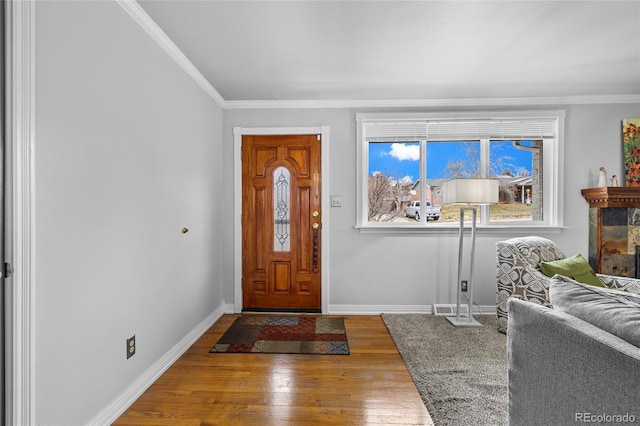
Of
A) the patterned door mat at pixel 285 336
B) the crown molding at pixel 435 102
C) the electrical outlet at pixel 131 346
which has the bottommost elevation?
the patterned door mat at pixel 285 336

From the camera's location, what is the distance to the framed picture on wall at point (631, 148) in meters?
3.57

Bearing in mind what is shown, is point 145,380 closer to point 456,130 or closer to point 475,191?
point 475,191

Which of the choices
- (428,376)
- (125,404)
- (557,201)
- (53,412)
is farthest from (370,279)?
(53,412)

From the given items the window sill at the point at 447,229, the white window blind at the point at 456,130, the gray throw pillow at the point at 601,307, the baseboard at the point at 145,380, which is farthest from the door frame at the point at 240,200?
the gray throw pillow at the point at 601,307

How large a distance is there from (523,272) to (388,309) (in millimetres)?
1399

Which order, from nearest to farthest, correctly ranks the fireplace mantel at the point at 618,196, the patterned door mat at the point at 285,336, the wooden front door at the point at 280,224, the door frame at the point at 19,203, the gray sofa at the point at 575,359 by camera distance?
the gray sofa at the point at 575,359 < the door frame at the point at 19,203 < the patterned door mat at the point at 285,336 < the fireplace mantel at the point at 618,196 < the wooden front door at the point at 280,224

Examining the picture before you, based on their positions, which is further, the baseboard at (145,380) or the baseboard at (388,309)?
the baseboard at (388,309)

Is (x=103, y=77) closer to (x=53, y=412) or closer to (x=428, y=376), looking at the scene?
(x=53, y=412)

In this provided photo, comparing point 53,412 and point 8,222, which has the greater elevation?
point 8,222

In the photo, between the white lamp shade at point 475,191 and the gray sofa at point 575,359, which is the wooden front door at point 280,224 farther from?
the gray sofa at point 575,359

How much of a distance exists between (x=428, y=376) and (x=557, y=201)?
8.32ft

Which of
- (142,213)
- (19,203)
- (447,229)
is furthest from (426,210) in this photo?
(19,203)

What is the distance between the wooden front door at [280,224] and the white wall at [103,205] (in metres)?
1.04

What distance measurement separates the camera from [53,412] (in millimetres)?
1478
